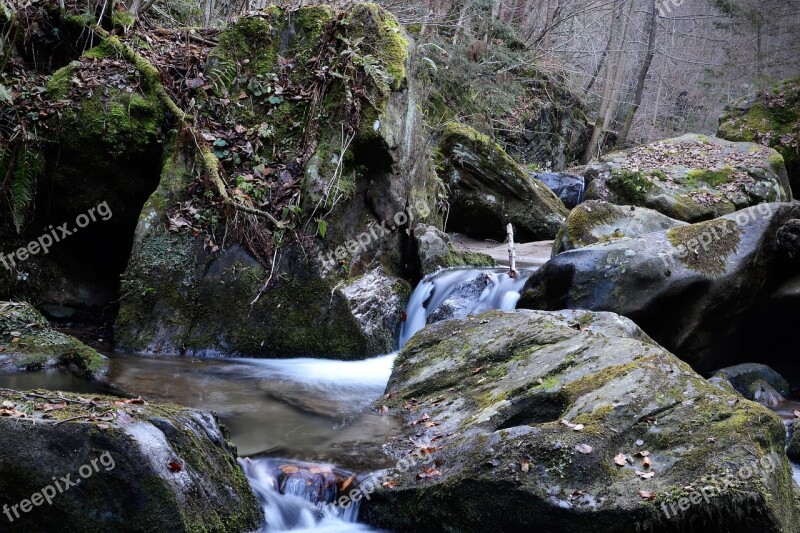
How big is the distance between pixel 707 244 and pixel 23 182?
7754mm

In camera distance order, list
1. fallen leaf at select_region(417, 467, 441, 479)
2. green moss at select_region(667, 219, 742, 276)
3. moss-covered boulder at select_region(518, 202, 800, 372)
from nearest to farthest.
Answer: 1. fallen leaf at select_region(417, 467, 441, 479)
2. moss-covered boulder at select_region(518, 202, 800, 372)
3. green moss at select_region(667, 219, 742, 276)

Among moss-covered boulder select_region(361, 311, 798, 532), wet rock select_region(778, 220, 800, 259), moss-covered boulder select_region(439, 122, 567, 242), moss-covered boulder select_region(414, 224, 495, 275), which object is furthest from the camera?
moss-covered boulder select_region(439, 122, 567, 242)

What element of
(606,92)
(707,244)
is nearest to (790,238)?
(707,244)

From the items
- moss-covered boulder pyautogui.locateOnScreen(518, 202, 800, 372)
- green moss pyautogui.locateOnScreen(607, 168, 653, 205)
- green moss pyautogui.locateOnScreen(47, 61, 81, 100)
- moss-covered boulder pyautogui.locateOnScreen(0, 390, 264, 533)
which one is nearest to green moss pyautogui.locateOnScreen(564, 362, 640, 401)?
moss-covered boulder pyautogui.locateOnScreen(518, 202, 800, 372)

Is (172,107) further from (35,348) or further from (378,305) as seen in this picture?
(378,305)

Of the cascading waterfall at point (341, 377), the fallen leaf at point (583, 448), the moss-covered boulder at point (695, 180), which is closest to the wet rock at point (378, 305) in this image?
the cascading waterfall at point (341, 377)

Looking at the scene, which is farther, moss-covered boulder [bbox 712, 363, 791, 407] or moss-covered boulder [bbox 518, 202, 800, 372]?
moss-covered boulder [bbox 712, 363, 791, 407]

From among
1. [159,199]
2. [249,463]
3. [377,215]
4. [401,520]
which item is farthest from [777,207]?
[159,199]

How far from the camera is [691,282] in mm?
6945

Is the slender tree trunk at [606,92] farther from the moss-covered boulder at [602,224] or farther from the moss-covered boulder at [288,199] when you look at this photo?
the moss-covered boulder at [288,199]

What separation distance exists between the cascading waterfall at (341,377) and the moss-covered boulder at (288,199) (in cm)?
27

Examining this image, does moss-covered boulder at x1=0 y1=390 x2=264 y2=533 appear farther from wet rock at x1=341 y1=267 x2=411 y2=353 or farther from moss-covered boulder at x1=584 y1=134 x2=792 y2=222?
moss-covered boulder at x1=584 y1=134 x2=792 y2=222

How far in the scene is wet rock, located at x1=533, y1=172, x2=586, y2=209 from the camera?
1620 centimetres

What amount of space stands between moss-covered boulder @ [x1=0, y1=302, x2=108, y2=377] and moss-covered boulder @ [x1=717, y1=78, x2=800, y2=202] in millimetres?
15766
